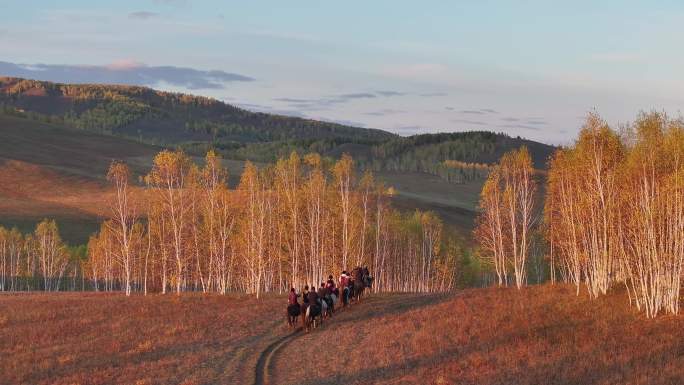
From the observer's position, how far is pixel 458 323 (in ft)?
111

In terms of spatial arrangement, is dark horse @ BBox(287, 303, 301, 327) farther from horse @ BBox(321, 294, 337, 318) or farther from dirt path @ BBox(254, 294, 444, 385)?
horse @ BBox(321, 294, 337, 318)

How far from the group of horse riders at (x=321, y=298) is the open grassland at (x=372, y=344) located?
867mm

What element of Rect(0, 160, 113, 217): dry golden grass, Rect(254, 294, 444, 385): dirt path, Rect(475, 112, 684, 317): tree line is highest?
Rect(475, 112, 684, 317): tree line

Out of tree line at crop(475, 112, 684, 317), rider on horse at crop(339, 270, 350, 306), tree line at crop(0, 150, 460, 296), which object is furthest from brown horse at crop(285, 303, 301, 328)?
tree line at crop(475, 112, 684, 317)

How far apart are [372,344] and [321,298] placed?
28.1ft

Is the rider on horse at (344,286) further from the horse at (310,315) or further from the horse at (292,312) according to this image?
the horse at (292,312)

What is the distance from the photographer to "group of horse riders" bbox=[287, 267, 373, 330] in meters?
36.6

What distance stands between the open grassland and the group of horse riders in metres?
0.87

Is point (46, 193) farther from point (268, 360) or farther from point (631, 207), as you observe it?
point (631, 207)

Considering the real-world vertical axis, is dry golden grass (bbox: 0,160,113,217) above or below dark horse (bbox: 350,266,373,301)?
below

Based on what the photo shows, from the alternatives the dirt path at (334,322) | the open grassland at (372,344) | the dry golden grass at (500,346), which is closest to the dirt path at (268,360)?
the dirt path at (334,322)

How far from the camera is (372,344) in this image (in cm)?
3086

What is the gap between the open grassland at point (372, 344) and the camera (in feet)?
80.5

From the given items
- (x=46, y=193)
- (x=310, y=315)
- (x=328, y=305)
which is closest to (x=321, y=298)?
(x=328, y=305)
